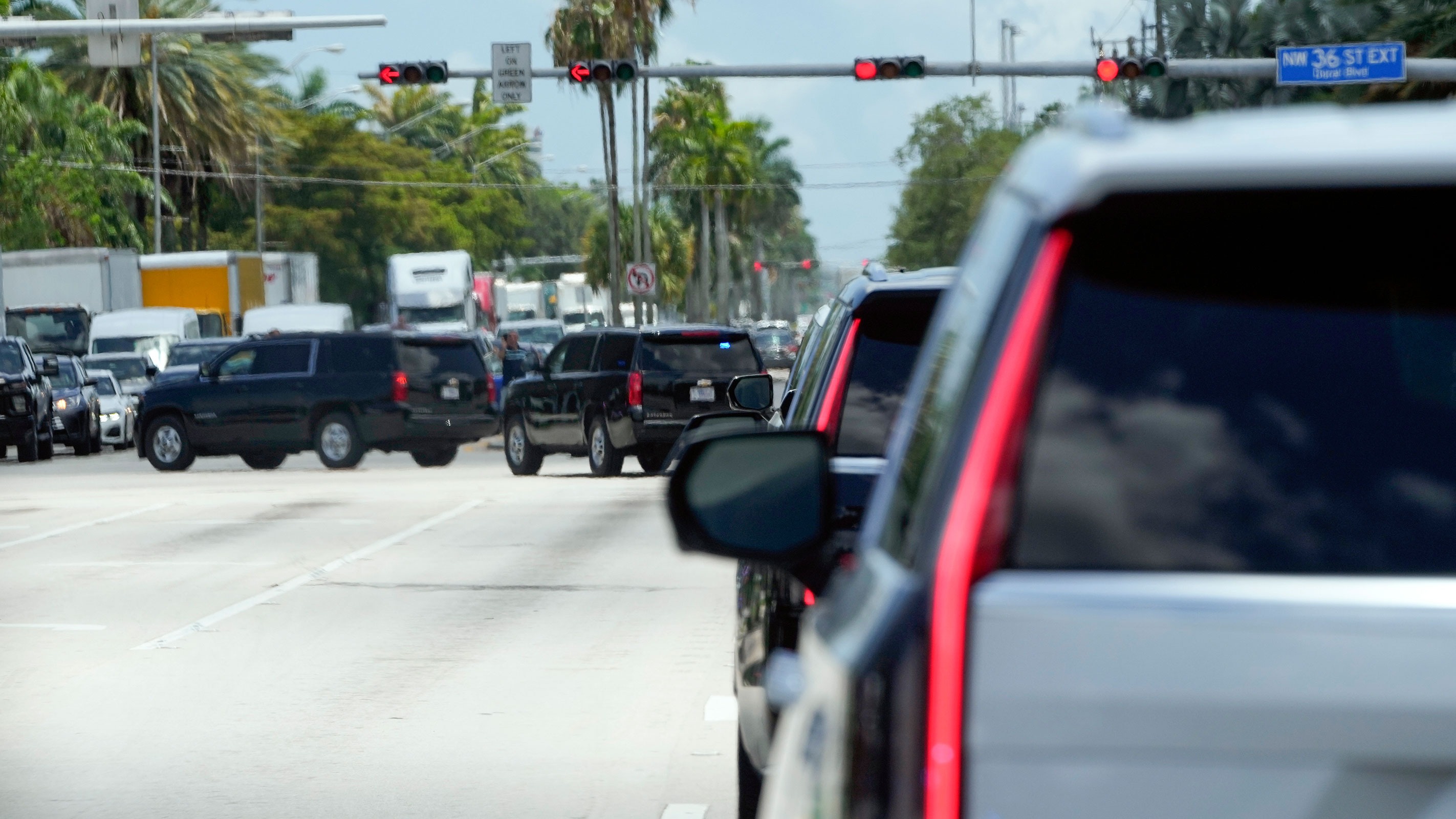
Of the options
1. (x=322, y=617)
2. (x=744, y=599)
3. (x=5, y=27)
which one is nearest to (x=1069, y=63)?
A: (x=5, y=27)

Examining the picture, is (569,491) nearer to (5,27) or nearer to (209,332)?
(5,27)

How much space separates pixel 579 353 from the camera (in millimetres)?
26141

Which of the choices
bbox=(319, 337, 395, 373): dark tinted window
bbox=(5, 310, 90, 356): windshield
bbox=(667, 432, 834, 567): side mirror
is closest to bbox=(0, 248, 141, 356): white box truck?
bbox=(5, 310, 90, 356): windshield

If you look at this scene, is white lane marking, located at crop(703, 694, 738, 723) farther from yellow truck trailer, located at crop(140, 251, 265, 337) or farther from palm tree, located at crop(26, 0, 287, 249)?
palm tree, located at crop(26, 0, 287, 249)

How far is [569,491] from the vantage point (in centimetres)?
2236

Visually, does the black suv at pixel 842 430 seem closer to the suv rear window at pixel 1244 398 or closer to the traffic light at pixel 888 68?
the suv rear window at pixel 1244 398

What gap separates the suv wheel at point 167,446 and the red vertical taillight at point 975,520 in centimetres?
2744

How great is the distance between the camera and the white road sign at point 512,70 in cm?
3322

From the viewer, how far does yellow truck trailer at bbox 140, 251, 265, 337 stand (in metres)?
48.9

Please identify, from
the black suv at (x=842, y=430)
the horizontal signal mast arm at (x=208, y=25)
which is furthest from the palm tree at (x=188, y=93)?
the black suv at (x=842, y=430)

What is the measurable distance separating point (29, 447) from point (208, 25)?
352 inches

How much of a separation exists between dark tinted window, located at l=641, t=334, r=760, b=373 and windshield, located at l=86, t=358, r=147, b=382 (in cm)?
1914

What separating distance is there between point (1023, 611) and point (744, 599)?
3943 mm

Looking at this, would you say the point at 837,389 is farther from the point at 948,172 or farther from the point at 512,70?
the point at 948,172
